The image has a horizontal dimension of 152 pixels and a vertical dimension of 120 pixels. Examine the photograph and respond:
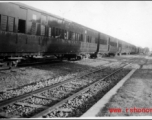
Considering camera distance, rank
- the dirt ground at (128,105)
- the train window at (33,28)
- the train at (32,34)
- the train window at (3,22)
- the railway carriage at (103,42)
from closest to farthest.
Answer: the dirt ground at (128,105) < the train window at (3,22) < the train at (32,34) < the train window at (33,28) < the railway carriage at (103,42)

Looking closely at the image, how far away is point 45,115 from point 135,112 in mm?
2362

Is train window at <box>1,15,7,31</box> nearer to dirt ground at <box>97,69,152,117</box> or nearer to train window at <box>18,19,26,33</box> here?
train window at <box>18,19,26,33</box>

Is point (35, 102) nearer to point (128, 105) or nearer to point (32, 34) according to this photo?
point (128, 105)

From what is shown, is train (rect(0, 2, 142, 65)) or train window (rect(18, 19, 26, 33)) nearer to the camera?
train (rect(0, 2, 142, 65))

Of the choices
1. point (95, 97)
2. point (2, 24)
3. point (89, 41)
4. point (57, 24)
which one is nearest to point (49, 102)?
point (95, 97)

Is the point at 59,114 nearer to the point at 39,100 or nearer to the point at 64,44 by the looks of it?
the point at 39,100

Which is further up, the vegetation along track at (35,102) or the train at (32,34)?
the train at (32,34)

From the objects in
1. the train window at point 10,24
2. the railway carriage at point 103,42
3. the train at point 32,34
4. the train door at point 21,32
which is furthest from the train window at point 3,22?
the railway carriage at point 103,42

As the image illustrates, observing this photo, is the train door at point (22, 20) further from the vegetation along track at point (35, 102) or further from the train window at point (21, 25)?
the vegetation along track at point (35, 102)

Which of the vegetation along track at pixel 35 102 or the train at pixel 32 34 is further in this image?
the train at pixel 32 34

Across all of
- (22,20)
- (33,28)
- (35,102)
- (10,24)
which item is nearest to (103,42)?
(33,28)

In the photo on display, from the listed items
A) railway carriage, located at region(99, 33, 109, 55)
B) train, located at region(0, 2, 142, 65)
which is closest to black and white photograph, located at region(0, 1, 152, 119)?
train, located at region(0, 2, 142, 65)

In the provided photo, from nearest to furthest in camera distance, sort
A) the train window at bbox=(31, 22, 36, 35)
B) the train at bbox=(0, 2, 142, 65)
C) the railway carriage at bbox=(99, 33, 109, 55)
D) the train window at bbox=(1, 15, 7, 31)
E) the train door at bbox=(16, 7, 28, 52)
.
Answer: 1. the train window at bbox=(1, 15, 7, 31)
2. the train at bbox=(0, 2, 142, 65)
3. the train door at bbox=(16, 7, 28, 52)
4. the train window at bbox=(31, 22, 36, 35)
5. the railway carriage at bbox=(99, 33, 109, 55)

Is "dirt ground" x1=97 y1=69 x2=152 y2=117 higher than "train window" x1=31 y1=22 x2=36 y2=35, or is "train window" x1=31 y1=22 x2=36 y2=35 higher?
"train window" x1=31 y1=22 x2=36 y2=35
